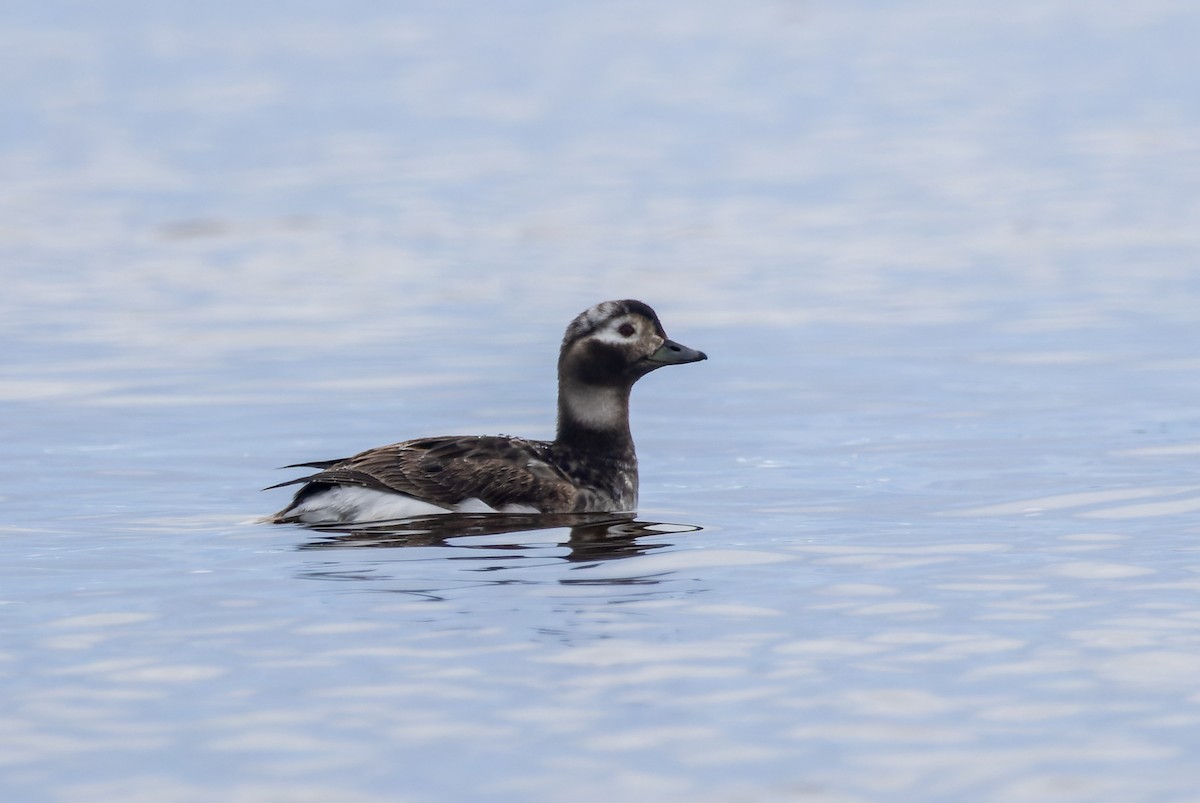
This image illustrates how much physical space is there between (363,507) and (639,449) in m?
3.24

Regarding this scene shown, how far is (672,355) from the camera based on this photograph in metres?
12.3

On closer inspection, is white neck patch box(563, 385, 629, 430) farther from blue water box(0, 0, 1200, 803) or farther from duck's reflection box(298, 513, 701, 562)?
duck's reflection box(298, 513, 701, 562)

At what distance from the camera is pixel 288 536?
441 inches

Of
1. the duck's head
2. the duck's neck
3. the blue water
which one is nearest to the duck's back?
the blue water

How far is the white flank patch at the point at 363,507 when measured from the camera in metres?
11.5

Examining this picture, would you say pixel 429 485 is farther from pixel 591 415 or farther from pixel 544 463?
pixel 591 415

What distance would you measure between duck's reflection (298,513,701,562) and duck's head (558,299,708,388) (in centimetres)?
92

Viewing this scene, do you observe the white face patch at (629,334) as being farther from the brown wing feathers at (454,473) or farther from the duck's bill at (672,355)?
the brown wing feathers at (454,473)

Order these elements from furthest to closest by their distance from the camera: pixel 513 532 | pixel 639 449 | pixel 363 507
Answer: pixel 639 449
pixel 363 507
pixel 513 532

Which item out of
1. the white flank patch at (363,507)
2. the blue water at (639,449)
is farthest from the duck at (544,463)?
the blue water at (639,449)

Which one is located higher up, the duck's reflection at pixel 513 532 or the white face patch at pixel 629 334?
the white face patch at pixel 629 334

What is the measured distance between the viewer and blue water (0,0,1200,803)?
7559 mm

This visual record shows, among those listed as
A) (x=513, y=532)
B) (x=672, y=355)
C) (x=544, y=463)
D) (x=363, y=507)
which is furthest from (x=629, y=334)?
(x=363, y=507)

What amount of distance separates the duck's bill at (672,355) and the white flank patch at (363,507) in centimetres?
131
